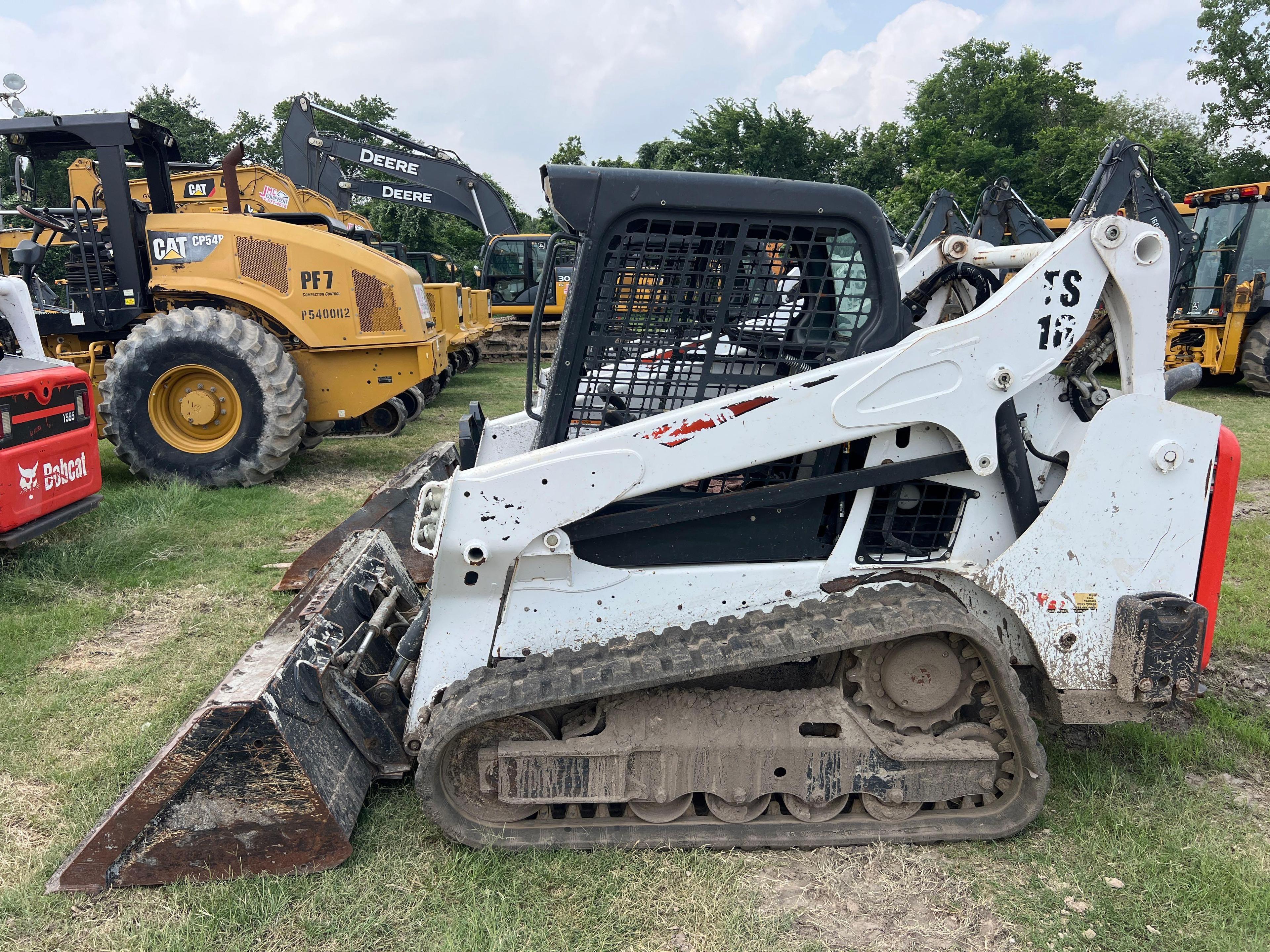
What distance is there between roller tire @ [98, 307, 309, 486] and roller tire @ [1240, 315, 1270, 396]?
42.8ft

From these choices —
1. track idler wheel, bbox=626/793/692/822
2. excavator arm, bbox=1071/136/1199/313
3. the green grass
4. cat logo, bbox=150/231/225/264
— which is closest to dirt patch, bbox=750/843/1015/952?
the green grass

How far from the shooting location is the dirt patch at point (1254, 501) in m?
6.25

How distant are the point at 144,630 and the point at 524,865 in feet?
9.52

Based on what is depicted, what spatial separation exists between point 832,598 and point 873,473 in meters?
0.43

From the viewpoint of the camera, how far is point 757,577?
109 inches

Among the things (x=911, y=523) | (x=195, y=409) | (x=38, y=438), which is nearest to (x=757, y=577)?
(x=911, y=523)

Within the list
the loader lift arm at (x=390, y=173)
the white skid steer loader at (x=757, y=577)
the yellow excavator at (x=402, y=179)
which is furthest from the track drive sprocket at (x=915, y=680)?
the loader lift arm at (x=390, y=173)

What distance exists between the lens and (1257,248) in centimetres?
1282

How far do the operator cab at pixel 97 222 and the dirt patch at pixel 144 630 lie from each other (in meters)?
3.89

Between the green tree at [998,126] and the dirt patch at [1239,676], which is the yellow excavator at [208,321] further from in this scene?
the green tree at [998,126]

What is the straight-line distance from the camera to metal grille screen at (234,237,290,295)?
7.23 meters

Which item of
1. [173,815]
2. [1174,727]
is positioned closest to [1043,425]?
[1174,727]


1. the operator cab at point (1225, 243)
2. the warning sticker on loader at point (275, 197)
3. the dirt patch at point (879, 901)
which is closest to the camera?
the dirt patch at point (879, 901)

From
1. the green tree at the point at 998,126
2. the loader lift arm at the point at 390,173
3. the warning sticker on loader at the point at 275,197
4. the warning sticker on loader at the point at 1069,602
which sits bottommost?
the warning sticker on loader at the point at 1069,602
